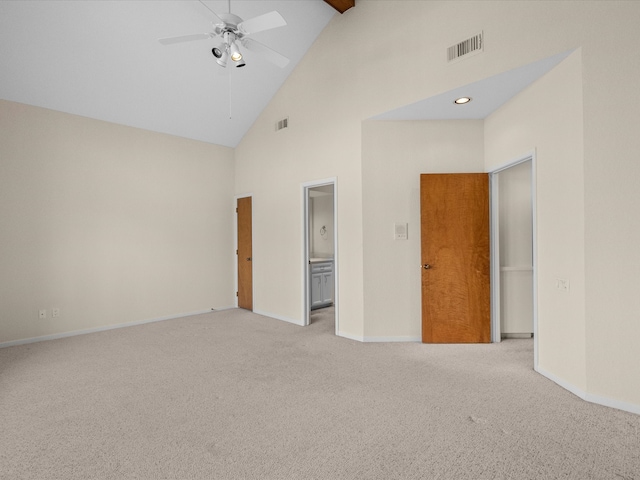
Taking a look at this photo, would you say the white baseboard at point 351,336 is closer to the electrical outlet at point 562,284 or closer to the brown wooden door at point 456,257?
the brown wooden door at point 456,257

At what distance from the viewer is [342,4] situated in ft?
14.4

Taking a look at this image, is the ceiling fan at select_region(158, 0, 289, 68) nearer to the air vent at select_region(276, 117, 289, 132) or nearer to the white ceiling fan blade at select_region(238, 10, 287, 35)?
the white ceiling fan blade at select_region(238, 10, 287, 35)

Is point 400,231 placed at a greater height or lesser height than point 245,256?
greater

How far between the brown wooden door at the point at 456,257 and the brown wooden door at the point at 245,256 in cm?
320

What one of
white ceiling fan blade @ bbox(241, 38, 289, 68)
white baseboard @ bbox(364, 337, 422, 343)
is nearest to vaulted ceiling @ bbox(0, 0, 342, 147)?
white ceiling fan blade @ bbox(241, 38, 289, 68)

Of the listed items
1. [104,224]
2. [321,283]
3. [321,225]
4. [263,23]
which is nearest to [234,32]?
[263,23]

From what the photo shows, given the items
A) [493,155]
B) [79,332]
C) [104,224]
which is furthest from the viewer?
[104,224]

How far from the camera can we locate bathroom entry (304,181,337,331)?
5.17 m

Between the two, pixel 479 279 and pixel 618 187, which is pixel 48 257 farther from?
pixel 618 187

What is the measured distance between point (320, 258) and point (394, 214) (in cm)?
272

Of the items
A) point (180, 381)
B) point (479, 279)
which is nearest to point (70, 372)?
point (180, 381)

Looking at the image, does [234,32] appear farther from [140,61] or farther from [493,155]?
[493,155]

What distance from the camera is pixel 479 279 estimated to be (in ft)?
13.6

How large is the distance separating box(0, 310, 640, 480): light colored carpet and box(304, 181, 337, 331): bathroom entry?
142 centimetres
